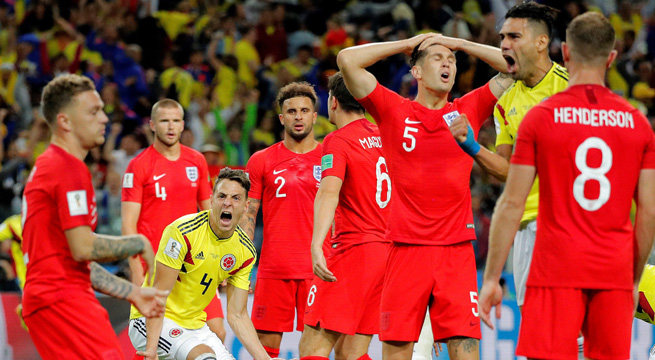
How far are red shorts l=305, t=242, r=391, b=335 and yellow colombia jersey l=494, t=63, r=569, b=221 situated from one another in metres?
1.26

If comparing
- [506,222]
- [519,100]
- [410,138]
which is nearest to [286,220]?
[410,138]

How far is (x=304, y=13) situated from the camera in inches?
670

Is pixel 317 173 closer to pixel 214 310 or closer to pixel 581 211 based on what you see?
pixel 214 310

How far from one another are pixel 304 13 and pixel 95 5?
13.1ft

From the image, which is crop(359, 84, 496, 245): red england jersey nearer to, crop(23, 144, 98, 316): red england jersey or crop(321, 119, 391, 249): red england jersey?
crop(321, 119, 391, 249): red england jersey

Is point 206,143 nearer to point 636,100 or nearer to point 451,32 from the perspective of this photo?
point 451,32

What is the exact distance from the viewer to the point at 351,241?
22.2ft

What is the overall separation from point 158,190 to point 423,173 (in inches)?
132

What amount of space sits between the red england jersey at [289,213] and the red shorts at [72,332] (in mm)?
3134

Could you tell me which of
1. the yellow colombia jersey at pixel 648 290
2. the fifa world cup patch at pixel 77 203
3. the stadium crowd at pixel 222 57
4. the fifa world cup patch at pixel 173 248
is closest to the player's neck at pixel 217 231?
the fifa world cup patch at pixel 173 248

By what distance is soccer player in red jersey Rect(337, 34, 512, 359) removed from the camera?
18.4 feet

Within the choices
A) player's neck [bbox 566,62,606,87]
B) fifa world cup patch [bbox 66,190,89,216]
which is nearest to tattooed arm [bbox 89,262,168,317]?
fifa world cup patch [bbox 66,190,89,216]

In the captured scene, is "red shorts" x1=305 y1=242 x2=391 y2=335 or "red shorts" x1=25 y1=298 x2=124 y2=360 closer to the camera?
"red shorts" x1=25 y1=298 x2=124 y2=360

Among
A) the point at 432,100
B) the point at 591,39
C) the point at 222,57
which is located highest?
the point at 222,57
